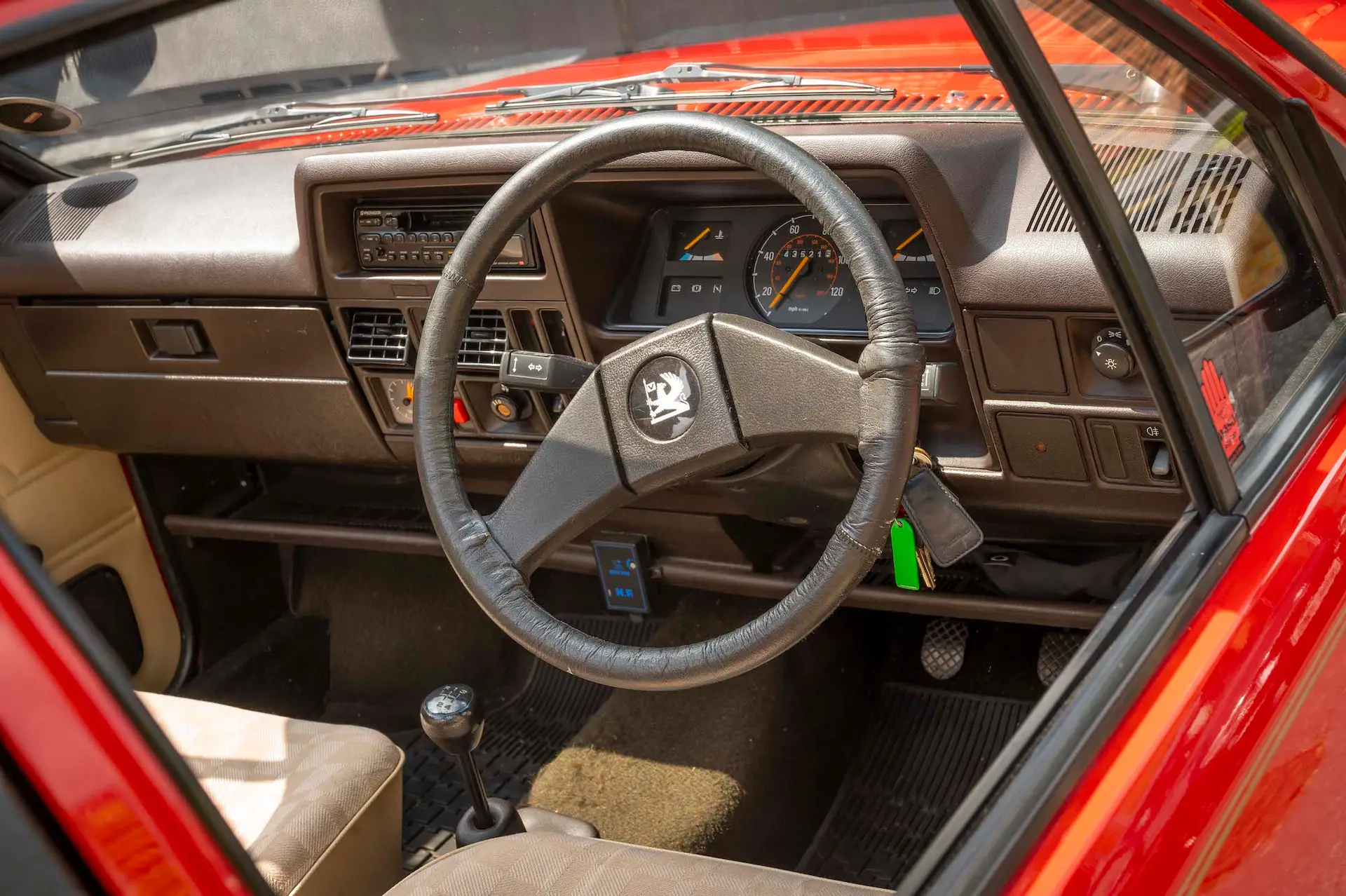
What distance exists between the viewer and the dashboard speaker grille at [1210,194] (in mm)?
1402

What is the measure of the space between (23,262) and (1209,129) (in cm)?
215

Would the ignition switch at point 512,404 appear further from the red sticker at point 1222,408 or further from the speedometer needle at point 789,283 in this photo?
the red sticker at point 1222,408

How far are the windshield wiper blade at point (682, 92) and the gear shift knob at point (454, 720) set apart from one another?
3.43ft

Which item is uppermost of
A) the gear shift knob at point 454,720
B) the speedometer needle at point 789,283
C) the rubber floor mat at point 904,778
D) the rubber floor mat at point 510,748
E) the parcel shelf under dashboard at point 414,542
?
the speedometer needle at point 789,283

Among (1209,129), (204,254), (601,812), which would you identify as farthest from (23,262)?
(1209,129)

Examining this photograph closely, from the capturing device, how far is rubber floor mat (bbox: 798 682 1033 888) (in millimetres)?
2225

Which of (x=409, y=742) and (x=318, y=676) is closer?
(x=409, y=742)

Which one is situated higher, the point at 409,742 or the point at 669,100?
the point at 669,100

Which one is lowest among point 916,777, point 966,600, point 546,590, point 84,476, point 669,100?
point 916,777

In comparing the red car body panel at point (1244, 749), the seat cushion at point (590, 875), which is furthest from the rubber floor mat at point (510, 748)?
the red car body panel at point (1244, 749)

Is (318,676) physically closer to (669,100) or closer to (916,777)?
(916,777)

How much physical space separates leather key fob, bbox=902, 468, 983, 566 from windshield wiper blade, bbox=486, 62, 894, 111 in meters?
0.85

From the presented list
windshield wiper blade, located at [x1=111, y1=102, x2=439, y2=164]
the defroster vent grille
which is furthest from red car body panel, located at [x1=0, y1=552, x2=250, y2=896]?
the defroster vent grille

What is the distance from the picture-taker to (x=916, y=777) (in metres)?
2.35
